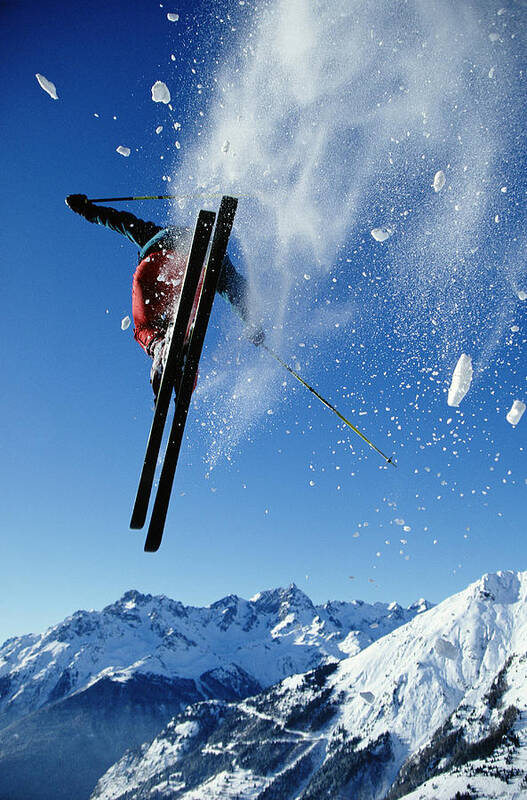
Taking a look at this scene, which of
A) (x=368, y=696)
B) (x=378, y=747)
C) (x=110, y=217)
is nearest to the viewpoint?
(x=110, y=217)

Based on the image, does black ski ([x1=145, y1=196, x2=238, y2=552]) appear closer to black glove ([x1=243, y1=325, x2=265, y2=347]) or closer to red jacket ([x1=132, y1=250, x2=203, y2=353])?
red jacket ([x1=132, y1=250, x2=203, y2=353])

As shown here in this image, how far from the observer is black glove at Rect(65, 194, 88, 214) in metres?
7.57

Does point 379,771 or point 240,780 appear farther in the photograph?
point 240,780

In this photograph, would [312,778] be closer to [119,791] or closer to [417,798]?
[417,798]

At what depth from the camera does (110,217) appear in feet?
24.8

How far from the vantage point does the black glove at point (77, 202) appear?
7.57 m

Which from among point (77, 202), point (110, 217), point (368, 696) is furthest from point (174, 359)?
point (368, 696)

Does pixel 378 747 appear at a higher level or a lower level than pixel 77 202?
lower

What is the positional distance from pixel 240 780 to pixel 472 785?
3566 inches

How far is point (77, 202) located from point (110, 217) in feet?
1.90

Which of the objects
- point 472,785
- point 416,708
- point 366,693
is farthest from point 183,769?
point 472,785

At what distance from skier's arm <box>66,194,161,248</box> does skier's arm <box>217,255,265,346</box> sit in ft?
5.30

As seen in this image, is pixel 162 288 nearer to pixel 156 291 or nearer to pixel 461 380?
pixel 156 291

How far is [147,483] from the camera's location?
5.84 m
